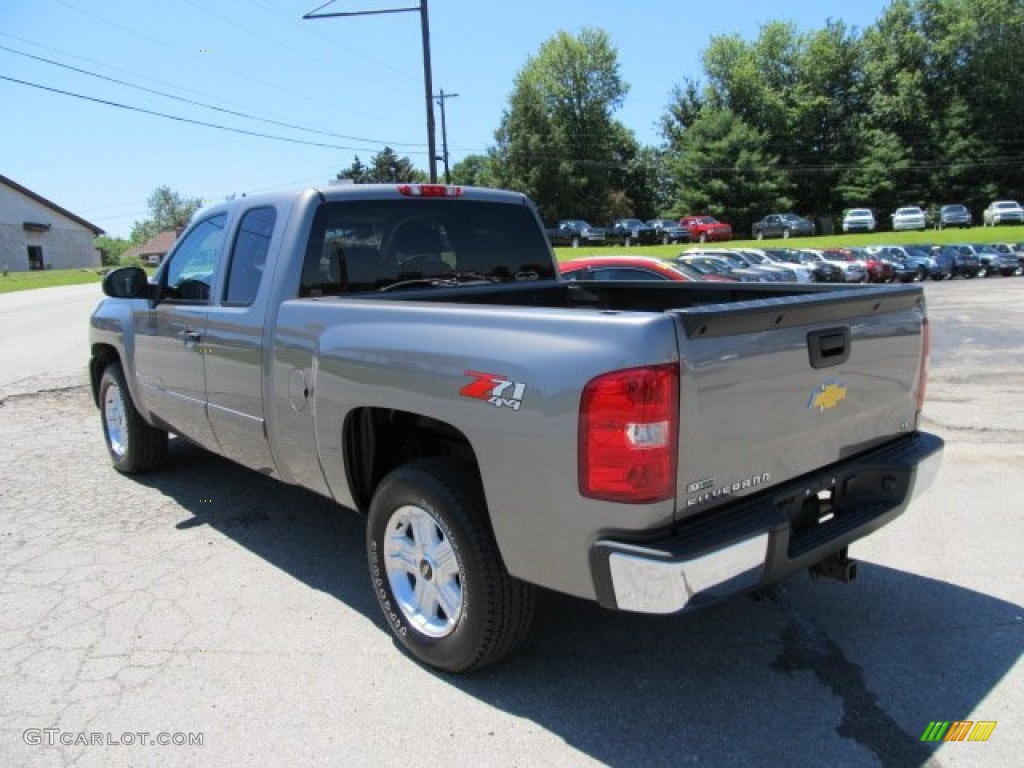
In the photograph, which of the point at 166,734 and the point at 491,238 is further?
the point at 491,238

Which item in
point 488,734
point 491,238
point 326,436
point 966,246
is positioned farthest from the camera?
point 966,246

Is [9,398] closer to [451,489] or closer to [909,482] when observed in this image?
[451,489]

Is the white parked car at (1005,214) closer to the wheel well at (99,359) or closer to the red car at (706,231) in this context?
the red car at (706,231)

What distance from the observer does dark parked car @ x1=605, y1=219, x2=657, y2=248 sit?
5581 centimetres

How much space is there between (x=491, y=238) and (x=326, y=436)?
5.89ft

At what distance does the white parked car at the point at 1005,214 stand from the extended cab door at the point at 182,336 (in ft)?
211

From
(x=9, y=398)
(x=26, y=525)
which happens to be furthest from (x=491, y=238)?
(x=9, y=398)

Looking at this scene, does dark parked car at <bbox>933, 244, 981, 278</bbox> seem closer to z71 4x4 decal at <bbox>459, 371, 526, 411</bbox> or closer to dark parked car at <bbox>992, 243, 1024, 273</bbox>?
dark parked car at <bbox>992, 243, 1024, 273</bbox>

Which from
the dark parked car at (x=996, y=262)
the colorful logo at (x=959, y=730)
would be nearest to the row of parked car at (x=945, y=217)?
the dark parked car at (x=996, y=262)

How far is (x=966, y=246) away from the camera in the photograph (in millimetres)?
39344

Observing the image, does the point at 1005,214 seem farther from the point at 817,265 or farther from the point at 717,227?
the point at 817,265

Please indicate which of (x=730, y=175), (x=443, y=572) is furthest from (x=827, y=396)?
(x=730, y=175)

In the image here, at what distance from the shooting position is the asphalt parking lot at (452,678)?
111 inches

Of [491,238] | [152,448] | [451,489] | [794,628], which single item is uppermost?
[491,238]
